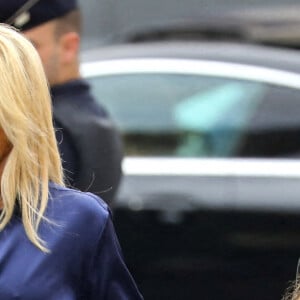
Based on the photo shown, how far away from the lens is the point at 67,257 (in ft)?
7.73

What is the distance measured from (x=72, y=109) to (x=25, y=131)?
149cm

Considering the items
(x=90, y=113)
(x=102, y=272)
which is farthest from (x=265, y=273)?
(x=102, y=272)

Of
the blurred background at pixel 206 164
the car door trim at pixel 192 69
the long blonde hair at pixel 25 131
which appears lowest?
the blurred background at pixel 206 164

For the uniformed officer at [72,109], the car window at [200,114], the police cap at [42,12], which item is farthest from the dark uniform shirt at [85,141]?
the car window at [200,114]

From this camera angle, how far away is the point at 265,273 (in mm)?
4980

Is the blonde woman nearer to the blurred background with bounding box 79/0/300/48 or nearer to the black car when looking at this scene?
the black car

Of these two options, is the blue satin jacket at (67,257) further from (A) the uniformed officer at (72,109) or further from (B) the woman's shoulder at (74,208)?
(A) the uniformed officer at (72,109)

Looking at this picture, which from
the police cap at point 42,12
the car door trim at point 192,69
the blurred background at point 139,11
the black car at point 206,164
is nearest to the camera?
the police cap at point 42,12

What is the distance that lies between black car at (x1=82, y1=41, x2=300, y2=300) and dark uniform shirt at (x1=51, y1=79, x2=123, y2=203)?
1.11 meters

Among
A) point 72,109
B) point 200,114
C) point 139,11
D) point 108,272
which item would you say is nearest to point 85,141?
point 72,109

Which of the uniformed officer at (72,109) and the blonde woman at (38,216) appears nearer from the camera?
the blonde woman at (38,216)

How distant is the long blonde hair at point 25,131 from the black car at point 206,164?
2.58 meters

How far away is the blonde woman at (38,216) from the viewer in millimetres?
2324

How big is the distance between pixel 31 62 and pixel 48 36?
5.38 ft
